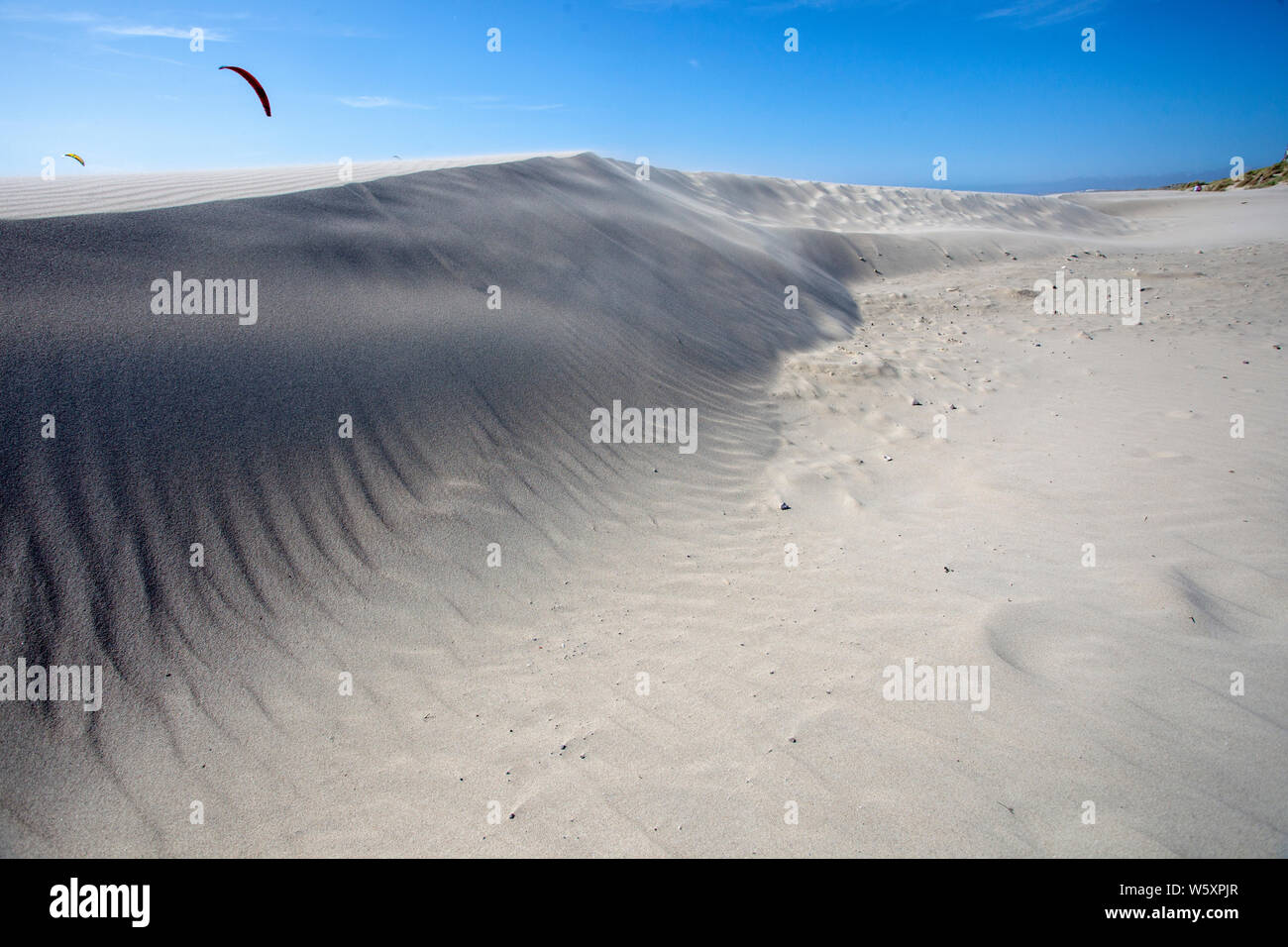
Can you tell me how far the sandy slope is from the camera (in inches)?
105

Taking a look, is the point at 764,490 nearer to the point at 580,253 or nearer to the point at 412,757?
the point at 412,757

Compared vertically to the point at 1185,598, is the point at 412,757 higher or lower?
lower

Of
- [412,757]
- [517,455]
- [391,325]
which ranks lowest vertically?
[412,757]

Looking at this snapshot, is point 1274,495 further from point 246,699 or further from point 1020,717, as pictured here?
point 246,699

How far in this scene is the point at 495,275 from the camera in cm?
688

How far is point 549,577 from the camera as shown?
14.2ft

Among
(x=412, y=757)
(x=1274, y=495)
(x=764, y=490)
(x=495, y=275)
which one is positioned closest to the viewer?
A: (x=412, y=757)

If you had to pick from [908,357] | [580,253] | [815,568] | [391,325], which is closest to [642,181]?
[580,253]

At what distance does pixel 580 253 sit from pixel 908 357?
4.44 m

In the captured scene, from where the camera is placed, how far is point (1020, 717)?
2.99m

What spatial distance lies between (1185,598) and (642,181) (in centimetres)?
1199

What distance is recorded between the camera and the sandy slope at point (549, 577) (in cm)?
268

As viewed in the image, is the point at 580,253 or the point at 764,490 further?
the point at 580,253
